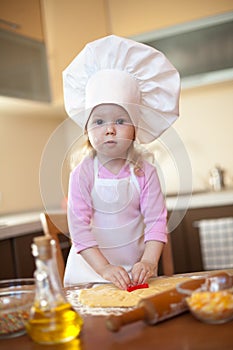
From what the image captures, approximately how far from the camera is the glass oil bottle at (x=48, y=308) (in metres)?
0.69

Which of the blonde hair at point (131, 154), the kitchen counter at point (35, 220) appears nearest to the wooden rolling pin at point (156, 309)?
the blonde hair at point (131, 154)

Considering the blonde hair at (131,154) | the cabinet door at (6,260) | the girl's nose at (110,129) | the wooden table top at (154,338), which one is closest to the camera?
the wooden table top at (154,338)

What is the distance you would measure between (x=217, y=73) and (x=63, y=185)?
6.19 feet

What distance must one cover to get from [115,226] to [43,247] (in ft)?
1.71

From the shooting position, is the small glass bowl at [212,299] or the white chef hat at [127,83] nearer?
the small glass bowl at [212,299]

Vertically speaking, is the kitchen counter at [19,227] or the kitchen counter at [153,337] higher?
the kitchen counter at [19,227]

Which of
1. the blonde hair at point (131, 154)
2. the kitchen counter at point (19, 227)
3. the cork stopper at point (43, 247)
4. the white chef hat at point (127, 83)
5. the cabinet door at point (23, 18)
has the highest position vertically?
the cabinet door at point (23, 18)

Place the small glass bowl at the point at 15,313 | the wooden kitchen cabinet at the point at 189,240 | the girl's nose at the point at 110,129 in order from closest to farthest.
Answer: the small glass bowl at the point at 15,313, the girl's nose at the point at 110,129, the wooden kitchen cabinet at the point at 189,240

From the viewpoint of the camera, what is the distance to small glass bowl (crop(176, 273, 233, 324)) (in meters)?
0.71

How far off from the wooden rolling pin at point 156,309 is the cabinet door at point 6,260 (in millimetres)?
1418

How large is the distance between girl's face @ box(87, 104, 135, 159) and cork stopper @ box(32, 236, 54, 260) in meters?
0.45

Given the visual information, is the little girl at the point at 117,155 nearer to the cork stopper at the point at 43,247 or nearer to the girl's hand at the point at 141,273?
the girl's hand at the point at 141,273

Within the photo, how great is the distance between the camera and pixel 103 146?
3.67 feet

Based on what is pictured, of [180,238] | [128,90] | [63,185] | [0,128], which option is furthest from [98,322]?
[0,128]
